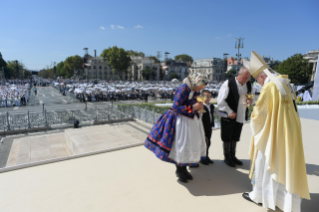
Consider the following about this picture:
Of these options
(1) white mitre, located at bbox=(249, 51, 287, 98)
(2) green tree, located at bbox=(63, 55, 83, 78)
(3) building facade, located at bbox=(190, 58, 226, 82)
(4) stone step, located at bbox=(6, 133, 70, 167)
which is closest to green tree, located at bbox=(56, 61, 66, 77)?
(2) green tree, located at bbox=(63, 55, 83, 78)

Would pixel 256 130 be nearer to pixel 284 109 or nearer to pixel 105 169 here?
pixel 284 109

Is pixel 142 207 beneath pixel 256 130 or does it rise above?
beneath

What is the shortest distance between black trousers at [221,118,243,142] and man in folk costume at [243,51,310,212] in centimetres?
122

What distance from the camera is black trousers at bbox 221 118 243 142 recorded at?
352 cm

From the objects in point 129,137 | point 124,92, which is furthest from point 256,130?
point 124,92

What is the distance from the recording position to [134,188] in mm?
2850

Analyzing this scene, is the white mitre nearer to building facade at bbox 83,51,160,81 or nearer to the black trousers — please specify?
the black trousers

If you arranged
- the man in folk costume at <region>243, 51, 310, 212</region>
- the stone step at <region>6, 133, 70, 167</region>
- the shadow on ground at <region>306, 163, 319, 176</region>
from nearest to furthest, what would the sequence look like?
the man in folk costume at <region>243, 51, 310, 212</region>, the shadow on ground at <region>306, 163, 319, 176</region>, the stone step at <region>6, 133, 70, 167</region>

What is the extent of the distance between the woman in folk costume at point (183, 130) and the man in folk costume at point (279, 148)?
2.62 feet

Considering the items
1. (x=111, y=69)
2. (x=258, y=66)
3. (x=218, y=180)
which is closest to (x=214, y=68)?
(x=111, y=69)

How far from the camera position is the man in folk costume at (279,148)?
204 centimetres

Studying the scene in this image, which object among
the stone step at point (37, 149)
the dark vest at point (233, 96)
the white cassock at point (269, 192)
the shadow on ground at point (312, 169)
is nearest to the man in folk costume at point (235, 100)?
the dark vest at point (233, 96)

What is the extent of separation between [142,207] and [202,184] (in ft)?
3.54

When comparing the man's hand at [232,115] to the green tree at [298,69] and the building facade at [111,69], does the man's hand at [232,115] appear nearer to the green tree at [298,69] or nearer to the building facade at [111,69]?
the green tree at [298,69]
